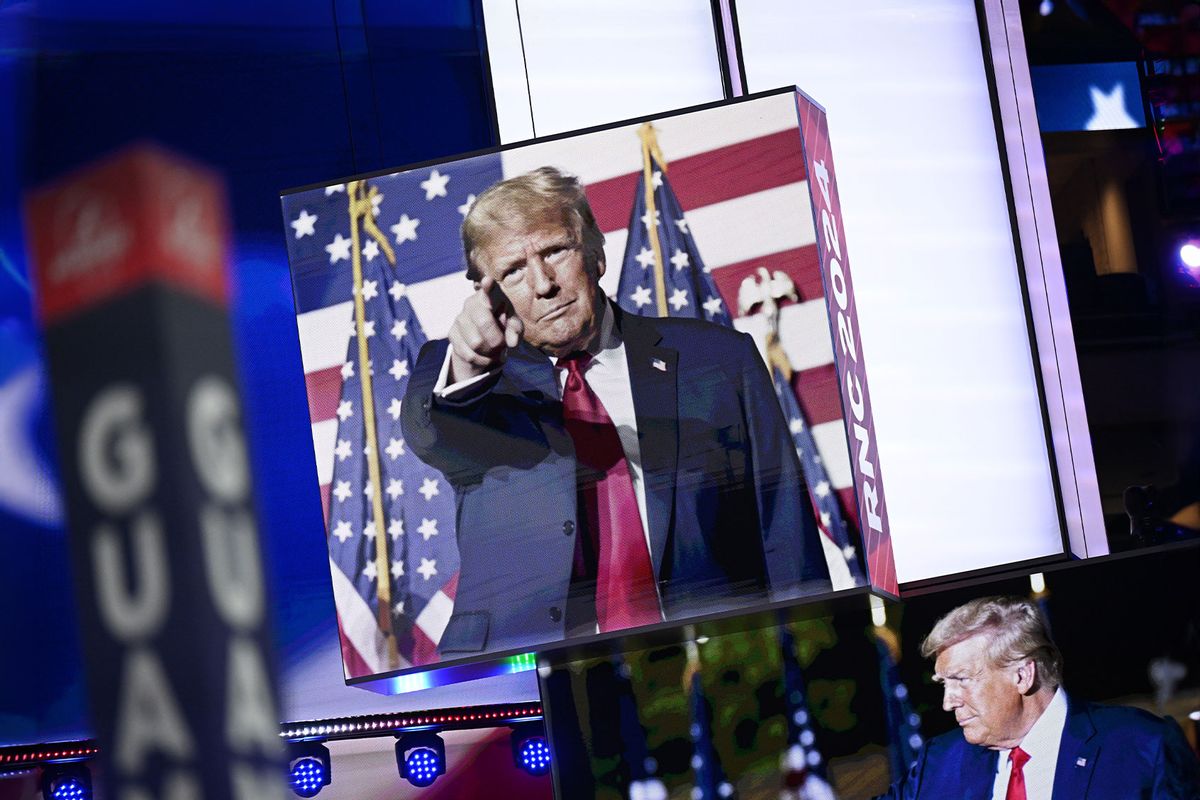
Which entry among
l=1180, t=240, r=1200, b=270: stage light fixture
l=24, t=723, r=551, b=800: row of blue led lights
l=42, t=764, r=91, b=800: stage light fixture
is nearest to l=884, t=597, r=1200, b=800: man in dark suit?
l=24, t=723, r=551, b=800: row of blue led lights

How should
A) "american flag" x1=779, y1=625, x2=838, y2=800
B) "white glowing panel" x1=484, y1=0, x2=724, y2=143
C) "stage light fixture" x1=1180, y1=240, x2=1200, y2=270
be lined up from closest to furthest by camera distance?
"american flag" x1=779, y1=625, x2=838, y2=800, "stage light fixture" x1=1180, y1=240, x2=1200, y2=270, "white glowing panel" x1=484, y1=0, x2=724, y2=143

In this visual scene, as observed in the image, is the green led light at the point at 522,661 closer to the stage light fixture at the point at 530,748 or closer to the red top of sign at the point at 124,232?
the stage light fixture at the point at 530,748

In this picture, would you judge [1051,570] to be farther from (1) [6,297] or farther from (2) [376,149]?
(1) [6,297]

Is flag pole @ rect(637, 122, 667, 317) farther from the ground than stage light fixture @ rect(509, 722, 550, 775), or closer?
farther from the ground

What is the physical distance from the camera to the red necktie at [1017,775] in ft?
20.0

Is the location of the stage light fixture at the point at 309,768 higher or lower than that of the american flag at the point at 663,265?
lower

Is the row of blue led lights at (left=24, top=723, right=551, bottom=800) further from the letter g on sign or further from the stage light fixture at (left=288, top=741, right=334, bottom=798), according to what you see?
the letter g on sign

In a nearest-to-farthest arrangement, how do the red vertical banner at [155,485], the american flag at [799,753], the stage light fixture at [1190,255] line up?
the red vertical banner at [155,485], the american flag at [799,753], the stage light fixture at [1190,255]

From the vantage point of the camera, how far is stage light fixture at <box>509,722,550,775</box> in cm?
713

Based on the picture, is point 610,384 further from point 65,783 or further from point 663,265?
point 65,783

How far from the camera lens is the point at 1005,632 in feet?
20.9

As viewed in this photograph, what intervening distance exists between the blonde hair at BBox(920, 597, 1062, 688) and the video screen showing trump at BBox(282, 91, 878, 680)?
1101 millimetres

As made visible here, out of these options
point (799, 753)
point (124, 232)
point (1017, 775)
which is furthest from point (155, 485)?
point (1017, 775)

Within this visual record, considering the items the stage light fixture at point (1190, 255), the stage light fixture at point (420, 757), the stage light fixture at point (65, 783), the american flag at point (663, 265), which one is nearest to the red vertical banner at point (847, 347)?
the american flag at point (663, 265)
